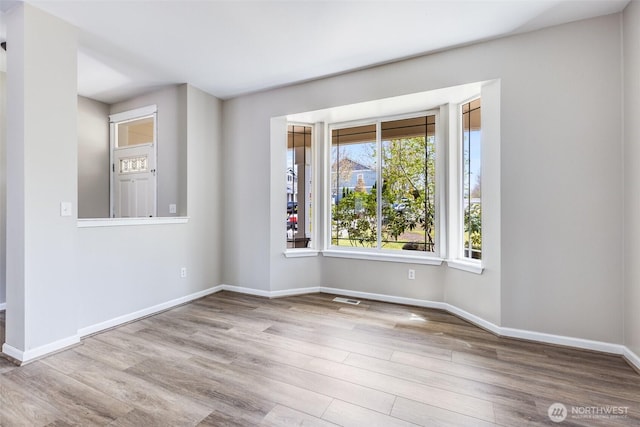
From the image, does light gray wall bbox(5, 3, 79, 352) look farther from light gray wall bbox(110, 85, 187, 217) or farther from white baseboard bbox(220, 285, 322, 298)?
white baseboard bbox(220, 285, 322, 298)

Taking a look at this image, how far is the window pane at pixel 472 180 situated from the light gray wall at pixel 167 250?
10.5 ft

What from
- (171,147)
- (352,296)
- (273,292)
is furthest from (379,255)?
(171,147)

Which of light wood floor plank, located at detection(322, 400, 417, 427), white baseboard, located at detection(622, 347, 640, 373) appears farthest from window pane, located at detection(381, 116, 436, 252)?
light wood floor plank, located at detection(322, 400, 417, 427)

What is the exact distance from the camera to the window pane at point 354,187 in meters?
3.92

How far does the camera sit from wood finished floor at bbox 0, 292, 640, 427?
1.66 meters

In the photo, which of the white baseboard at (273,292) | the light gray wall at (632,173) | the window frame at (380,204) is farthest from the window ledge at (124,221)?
the light gray wall at (632,173)

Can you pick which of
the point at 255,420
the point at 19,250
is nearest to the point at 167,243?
the point at 19,250

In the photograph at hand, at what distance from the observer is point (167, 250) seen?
3.47 metres

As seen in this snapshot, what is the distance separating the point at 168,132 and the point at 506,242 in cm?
405

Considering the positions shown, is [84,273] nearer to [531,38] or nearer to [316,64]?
[316,64]

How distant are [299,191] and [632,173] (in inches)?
130

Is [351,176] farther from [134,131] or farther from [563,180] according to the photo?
[134,131]

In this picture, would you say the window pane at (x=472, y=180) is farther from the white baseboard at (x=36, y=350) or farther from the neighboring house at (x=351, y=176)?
the white baseboard at (x=36, y=350)

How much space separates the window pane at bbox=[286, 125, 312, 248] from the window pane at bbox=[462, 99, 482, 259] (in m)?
1.98
